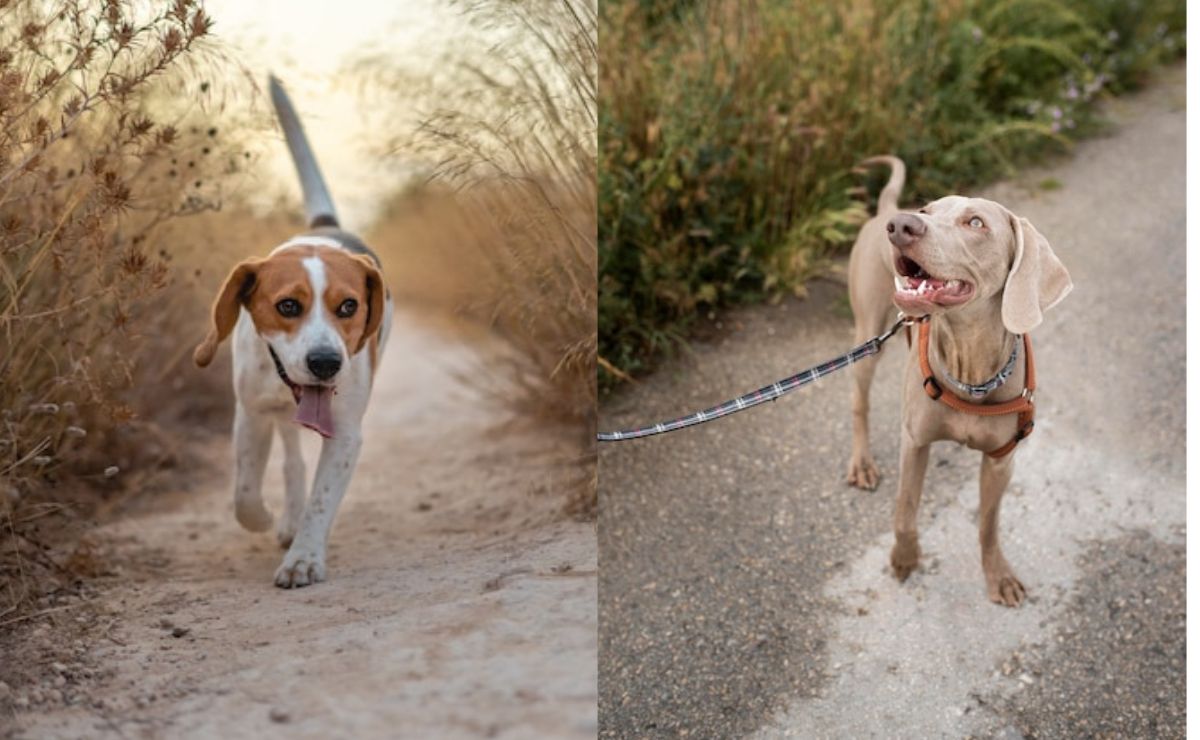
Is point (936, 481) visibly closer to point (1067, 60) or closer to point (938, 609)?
point (938, 609)

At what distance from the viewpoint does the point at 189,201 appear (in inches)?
132

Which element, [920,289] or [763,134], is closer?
[920,289]

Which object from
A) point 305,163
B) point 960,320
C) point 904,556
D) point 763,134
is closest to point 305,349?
point 305,163

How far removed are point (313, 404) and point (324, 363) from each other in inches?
6.6

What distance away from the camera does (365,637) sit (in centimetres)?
249

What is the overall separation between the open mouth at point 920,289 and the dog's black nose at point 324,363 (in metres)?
1.27

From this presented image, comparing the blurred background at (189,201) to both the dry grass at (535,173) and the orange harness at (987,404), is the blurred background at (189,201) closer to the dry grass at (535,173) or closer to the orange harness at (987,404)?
the dry grass at (535,173)

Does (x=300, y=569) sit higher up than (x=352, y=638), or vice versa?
(x=352, y=638)

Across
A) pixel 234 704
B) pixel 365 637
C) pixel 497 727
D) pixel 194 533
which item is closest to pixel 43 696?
pixel 234 704

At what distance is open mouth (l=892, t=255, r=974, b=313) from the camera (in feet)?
7.60

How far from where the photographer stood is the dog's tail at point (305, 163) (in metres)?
3.52

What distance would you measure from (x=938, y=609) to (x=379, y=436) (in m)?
3.17

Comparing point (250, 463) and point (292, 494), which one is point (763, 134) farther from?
point (250, 463)

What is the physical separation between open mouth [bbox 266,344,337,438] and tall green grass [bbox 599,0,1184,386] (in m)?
1.53
